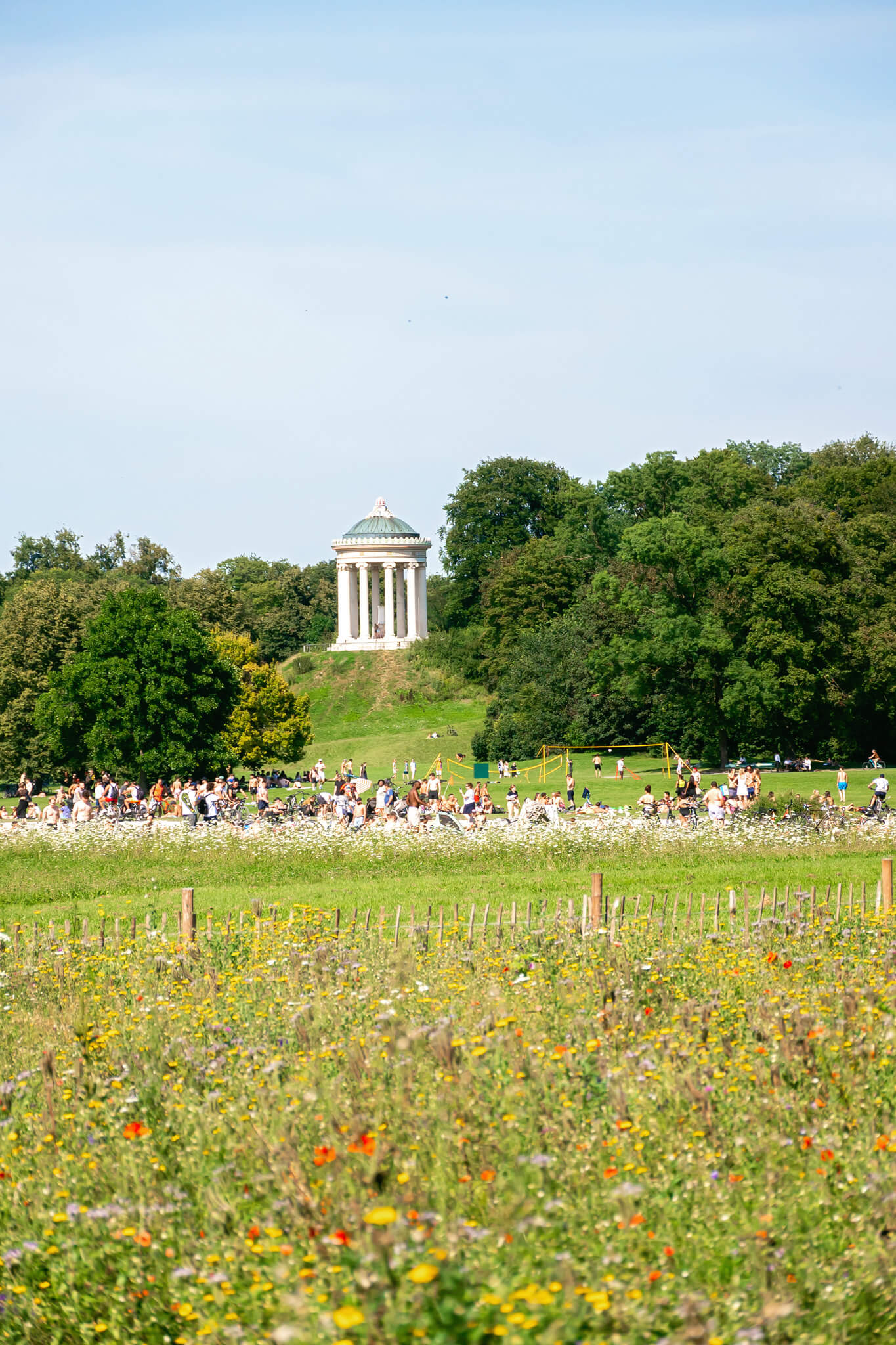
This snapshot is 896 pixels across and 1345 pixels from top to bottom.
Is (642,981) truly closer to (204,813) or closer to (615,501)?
(204,813)

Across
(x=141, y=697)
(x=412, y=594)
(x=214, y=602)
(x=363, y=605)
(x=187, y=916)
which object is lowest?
(x=187, y=916)

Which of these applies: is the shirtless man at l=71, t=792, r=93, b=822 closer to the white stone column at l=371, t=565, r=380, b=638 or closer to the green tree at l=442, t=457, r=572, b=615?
the green tree at l=442, t=457, r=572, b=615

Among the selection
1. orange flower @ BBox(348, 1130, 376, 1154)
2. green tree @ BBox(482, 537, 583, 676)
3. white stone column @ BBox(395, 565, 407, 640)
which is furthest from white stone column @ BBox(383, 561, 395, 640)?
orange flower @ BBox(348, 1130, 376, 1154)

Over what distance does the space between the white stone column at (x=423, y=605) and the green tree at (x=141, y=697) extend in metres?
48.0

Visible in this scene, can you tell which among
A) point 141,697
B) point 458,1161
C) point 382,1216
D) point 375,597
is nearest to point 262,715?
point 141,697

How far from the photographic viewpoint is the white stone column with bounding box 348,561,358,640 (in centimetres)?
9481

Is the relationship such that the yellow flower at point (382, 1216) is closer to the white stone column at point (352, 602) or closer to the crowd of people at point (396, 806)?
the crowd of people at point (396, 806)

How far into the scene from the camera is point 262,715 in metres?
62.9

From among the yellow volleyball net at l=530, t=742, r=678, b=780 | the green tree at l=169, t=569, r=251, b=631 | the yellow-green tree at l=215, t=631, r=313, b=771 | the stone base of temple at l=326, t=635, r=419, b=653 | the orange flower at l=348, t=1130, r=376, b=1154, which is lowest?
the orange flower at l=348, t=1130, r=376, b=1154

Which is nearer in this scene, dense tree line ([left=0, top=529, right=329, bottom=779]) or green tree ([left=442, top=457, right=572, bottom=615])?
dense tree line ([left=0, top=529, right=329, bottom=779])

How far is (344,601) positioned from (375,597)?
140 inches

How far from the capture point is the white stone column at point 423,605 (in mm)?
95562

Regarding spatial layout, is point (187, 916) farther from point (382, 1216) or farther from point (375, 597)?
point (375, 597)

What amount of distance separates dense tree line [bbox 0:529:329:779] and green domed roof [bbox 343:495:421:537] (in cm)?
1041
